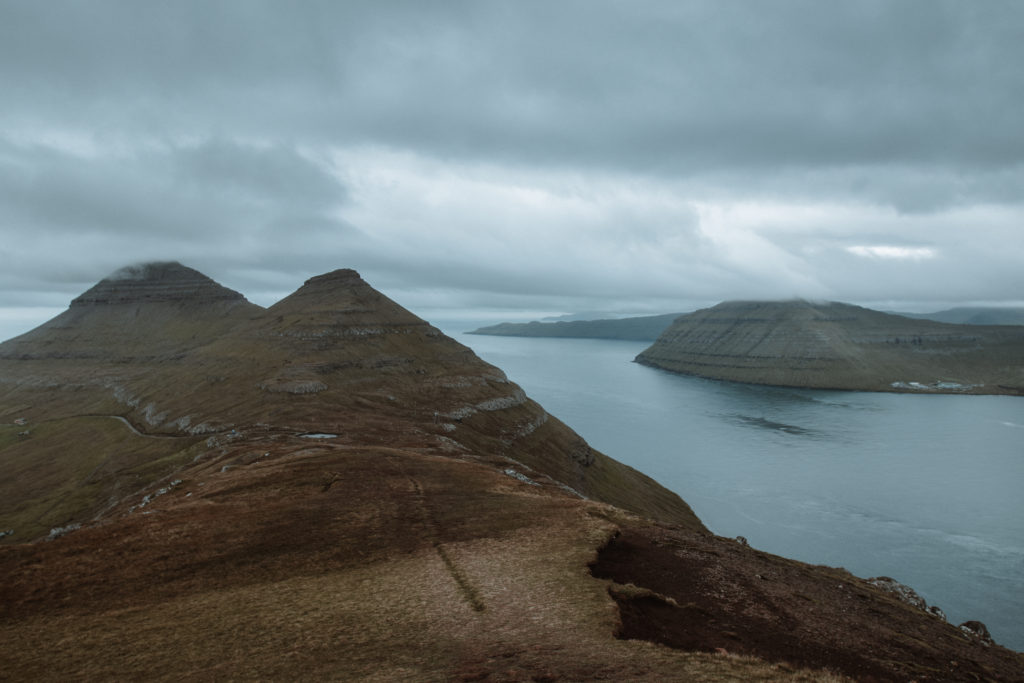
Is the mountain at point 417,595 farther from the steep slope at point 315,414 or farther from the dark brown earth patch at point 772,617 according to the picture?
the steep slope at point 315,414

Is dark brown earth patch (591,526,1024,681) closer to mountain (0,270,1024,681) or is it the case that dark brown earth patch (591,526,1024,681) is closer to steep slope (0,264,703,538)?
mountain (0,270,1024,681)

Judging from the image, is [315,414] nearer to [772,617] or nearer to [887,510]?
[772,617]

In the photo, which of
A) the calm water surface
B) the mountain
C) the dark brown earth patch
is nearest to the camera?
the mountain

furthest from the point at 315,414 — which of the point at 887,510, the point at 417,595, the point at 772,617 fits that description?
the point at 887,510

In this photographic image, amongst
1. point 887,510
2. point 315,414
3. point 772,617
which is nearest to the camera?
point 772,617

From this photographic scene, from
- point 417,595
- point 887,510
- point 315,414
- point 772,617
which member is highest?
point 417,595

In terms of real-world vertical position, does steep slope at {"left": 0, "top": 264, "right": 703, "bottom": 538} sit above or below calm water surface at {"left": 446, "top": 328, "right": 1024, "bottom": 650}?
above

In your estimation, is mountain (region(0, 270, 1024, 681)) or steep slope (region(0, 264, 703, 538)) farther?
steep slope (region(0, 264, 703, 538))

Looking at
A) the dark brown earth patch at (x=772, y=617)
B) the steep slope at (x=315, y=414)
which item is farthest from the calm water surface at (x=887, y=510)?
the dark brown earth patch at (x=772, y=617)

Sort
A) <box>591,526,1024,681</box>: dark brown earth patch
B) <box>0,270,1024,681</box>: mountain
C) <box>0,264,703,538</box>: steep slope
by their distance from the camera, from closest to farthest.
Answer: <box>0,270,1024,681</box>: mountain, <box>591,526,1024,681</box>: dark brown earth patch, <box>0,264,703,538</box>: steep slope

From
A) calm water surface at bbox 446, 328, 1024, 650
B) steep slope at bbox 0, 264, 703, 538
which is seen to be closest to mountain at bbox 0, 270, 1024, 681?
steep slope at bbox 0, 264, 703, 538

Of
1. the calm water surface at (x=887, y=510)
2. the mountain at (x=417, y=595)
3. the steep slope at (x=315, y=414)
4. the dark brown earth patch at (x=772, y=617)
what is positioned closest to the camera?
the mountain at (x=417, y=595)
